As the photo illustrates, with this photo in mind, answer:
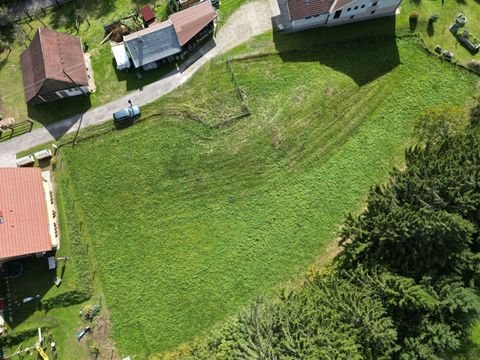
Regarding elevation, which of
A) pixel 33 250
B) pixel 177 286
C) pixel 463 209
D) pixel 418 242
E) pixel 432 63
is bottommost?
pixel 177 286

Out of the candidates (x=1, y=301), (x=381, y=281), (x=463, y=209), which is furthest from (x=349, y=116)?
(x=1, y=301)

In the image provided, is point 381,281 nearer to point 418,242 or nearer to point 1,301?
point 418,242

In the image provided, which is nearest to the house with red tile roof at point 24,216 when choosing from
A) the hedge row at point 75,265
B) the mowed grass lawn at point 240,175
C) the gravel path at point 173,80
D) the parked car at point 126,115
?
the hedge row at point 75,265

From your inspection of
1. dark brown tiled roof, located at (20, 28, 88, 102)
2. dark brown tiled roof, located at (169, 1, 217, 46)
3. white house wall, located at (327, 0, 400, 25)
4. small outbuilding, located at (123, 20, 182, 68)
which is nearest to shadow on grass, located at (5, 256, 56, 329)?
dark brown tiled roof, located at (20, 28, 88, 102)

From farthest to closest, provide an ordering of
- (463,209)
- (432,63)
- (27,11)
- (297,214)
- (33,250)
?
1. (27,11)
2. (432,63)
3. (297,214)
4. (33,250)
5. (463,209)

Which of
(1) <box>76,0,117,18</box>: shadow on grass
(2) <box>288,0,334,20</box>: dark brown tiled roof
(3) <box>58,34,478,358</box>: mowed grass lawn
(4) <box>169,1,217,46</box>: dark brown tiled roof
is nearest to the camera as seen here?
(3) <box>58,34,478,358</box>: mowed grass lawn

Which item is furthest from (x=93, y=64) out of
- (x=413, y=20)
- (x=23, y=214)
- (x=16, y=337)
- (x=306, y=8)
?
(x=413, y=20)

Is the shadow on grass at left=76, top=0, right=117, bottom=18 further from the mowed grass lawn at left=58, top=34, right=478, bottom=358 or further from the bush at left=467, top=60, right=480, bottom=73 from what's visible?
the bush at left=467, top=60, right=480, bottom=73
